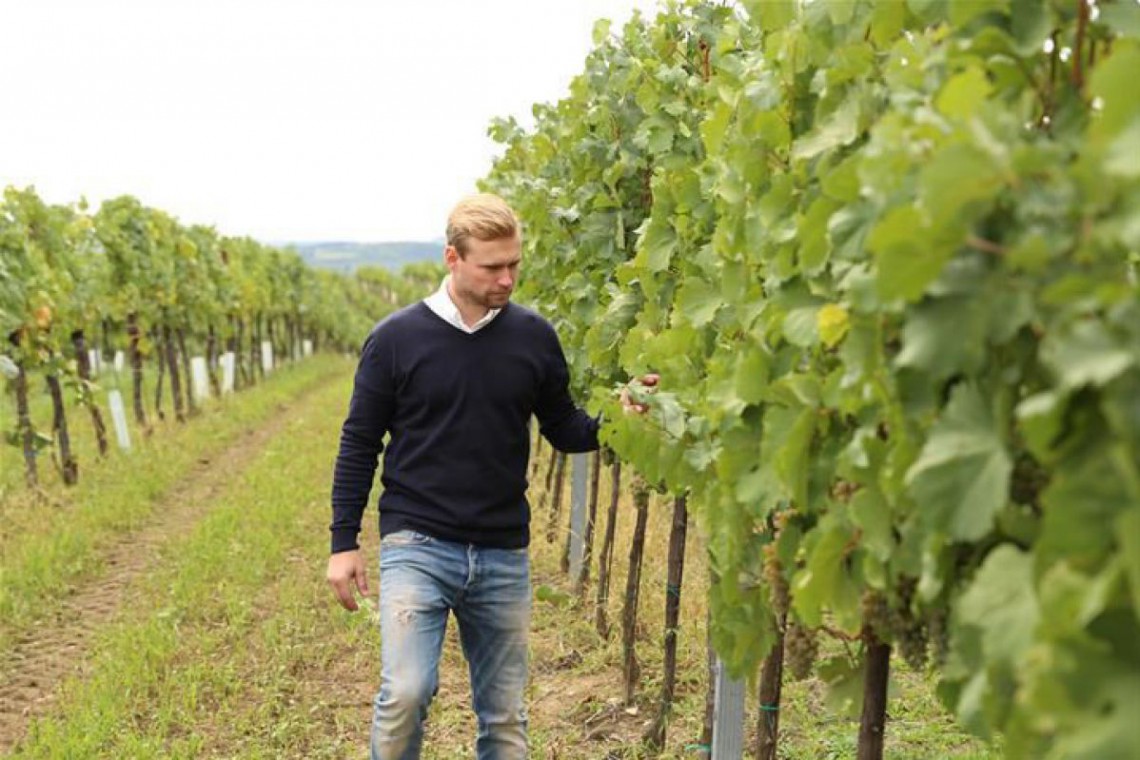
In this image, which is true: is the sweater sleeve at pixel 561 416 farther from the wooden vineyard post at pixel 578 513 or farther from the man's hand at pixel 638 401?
the wooden vineyard post at pixel 578 513

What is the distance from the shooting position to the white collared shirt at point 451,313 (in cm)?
377

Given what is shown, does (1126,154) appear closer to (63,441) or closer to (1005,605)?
(1005,605)

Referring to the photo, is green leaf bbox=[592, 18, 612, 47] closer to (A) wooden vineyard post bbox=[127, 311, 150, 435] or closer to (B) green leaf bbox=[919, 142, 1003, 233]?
(B) green leaf bbox=[919, 142, 1003, 233]

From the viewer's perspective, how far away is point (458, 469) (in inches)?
146

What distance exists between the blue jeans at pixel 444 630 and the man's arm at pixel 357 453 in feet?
0.41

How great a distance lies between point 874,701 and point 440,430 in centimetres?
171

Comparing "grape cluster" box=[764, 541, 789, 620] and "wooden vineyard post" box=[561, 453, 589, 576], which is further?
"wooden vineyard post" box=[561, 453, 589, 576]

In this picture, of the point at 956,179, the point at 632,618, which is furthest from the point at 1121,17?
the point at 632,618

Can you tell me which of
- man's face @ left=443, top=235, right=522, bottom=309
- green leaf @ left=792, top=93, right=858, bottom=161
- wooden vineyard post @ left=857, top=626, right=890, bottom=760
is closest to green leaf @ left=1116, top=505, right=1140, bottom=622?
green leaf @ left=792, top=93, right=858, bottom=161

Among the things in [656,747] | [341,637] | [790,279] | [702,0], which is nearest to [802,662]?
[790,279]

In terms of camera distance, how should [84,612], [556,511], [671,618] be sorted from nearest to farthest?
→ [671,618]
[84,612]
[556,511]

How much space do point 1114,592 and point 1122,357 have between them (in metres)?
0.28

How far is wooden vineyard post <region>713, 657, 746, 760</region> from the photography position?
12.8ft

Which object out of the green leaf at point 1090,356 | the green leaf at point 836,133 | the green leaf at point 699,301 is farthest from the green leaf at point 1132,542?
the green leaf at point 699,301
